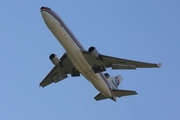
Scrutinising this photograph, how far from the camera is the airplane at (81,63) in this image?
45844 millimetres

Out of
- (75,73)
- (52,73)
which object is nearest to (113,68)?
(75,73)

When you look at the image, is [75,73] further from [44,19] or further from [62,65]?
[44,19]

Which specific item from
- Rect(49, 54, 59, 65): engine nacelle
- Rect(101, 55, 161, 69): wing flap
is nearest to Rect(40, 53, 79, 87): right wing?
Rect(49, 54, 59, 65): engine nacelle

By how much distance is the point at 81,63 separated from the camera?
156 ft

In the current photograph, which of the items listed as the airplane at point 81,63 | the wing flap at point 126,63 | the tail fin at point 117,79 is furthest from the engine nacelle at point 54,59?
the tail fin at point 117,79

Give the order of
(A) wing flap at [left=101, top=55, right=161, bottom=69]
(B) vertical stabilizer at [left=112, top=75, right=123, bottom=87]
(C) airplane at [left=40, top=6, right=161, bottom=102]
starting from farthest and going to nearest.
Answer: (B) vertical stabilizer at [left=112, top=75, right=123, bottom=87] < (A) wing flap at [left=101, top=55, right=161, bottom=69] < (C) airplane at [left=40, top=6, right=161, bottom=102]

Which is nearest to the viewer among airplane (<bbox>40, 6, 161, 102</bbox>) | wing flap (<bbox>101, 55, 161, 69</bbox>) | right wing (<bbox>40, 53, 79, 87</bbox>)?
airplane (<bbox>40, 6, 161, 102</bbox>)

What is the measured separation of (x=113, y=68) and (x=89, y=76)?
3217mm

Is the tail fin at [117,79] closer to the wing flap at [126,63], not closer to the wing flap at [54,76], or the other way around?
the wing flap at [54,76]

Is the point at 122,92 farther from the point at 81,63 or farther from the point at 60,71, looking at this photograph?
the point at 60,71

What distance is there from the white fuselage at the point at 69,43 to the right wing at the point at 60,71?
4006 millimetres

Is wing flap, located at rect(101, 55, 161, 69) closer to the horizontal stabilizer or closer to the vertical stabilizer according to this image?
the horizontal stabilizer

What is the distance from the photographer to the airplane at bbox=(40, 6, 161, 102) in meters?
45.8

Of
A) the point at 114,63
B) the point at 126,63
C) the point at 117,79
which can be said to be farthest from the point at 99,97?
the point at 126,63
